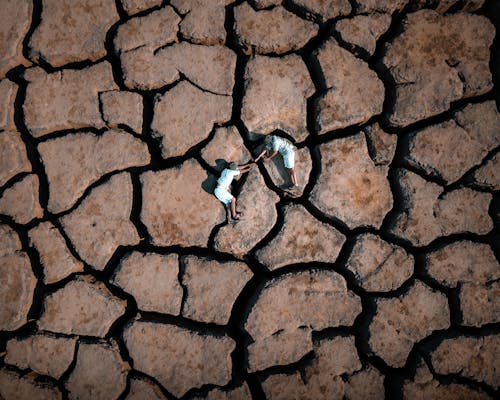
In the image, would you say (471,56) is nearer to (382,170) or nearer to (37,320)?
(382,170)

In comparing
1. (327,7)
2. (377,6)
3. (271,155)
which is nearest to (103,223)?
(271,155)

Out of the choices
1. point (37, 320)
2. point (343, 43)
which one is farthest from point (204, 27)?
point (37, 320)

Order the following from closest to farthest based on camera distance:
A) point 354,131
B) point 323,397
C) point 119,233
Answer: point 323,397, point 119,233, point 354,131

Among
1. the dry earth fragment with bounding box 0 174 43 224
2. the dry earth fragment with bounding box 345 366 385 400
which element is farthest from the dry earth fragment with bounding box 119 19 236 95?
the dry earth fragment with bounding box 345 366 385 400

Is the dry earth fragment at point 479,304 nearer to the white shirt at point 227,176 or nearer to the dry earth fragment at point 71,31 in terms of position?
the white shirt at point 227,176

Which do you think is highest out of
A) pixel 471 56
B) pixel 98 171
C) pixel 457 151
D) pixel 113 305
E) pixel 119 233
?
pixel 471 56

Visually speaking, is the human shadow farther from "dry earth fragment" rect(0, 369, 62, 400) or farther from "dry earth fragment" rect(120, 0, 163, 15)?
"dry earth fragment" rect(0, 369, 62, 400)
